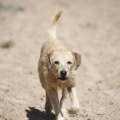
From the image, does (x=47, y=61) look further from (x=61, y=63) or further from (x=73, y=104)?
(x=73, y=104)

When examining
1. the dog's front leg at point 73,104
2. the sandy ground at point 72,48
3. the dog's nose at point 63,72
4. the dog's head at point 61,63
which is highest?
the sandy ground at point 72,48

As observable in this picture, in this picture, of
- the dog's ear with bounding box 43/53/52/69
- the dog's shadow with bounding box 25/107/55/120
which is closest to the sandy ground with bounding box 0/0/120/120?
the dog's shadow with bounding box 25/107/55/120

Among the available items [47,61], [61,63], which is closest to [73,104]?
[61,63]

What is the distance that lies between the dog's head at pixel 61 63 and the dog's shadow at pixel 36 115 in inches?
40.1

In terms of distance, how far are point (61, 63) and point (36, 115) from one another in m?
1.34

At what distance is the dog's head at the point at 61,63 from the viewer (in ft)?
23.6

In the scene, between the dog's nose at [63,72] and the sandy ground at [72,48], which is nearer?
the dog's nose at [63,72]

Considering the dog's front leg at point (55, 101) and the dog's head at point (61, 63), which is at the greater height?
the dog's head at point (61, 63)

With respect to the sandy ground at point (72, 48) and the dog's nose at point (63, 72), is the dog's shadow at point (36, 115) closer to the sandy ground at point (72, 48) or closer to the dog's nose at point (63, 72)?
the sandy ground at point (72, 48)

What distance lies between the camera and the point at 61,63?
7.34m

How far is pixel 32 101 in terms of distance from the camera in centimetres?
905

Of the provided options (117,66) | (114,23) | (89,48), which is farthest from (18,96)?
(114,23)

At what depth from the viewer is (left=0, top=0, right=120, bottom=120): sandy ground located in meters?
8.53

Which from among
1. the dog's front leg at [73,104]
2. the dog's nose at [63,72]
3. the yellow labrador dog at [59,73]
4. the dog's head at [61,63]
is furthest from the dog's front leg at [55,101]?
the dog's nose at [63,72]
